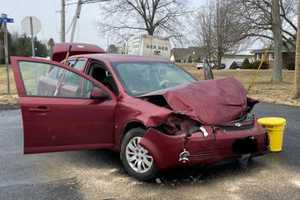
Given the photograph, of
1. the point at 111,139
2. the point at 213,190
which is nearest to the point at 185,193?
the point at 213,190

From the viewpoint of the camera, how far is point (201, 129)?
5.16 m

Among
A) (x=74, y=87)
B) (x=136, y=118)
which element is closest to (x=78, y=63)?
(x=74, y=87)

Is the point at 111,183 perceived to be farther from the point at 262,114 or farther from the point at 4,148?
the point at 262,114

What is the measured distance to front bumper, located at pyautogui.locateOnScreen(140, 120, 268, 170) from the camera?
5.02m

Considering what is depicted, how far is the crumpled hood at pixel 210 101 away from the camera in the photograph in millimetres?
5312

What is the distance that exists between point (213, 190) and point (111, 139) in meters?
1.63

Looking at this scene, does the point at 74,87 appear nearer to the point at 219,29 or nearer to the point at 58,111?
the point at 58,111

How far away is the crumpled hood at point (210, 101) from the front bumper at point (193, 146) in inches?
8.5

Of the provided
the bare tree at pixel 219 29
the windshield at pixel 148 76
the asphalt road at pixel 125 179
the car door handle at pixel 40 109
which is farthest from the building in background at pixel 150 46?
the car door handle at pixel 40 109

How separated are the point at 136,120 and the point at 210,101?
986 millimetres

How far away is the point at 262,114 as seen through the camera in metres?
10.8

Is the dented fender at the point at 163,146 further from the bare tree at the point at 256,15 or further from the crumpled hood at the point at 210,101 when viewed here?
the bare tree at the point at 256,15

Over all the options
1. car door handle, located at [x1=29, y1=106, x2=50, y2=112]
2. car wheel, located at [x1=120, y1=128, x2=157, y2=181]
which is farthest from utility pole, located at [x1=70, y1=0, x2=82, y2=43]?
car wheel, located at [x1=120, y1=128, x2=157, y2=181]

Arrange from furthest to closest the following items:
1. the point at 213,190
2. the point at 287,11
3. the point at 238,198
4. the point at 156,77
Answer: the point at 287,11, the point at 156,77, the point at 213,190, the point at 238,198
